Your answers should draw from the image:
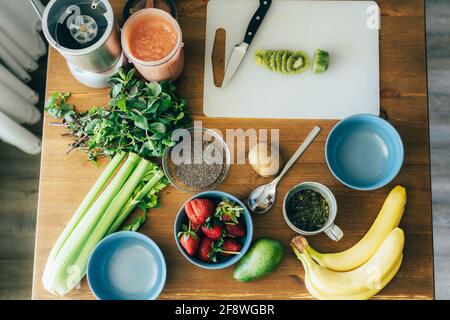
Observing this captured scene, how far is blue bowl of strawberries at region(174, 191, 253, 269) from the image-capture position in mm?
957

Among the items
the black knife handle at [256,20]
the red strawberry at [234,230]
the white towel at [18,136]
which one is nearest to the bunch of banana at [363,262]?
the red strawberry at [234,230]

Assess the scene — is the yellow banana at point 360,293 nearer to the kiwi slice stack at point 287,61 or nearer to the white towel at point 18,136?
the kiwi slice stack at point 287,61

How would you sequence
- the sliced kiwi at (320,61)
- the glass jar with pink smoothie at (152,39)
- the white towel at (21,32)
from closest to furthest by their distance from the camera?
the glass jar with pink smoothie at (152,39), the sliced kiwi at (320,61), the white towel at (21,32)

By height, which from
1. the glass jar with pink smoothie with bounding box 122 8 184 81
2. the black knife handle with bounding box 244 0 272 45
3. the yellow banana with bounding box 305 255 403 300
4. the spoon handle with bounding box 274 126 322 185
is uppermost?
the glass jar with pink smoothie with bounding box 122 8 184 81

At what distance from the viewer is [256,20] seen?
1.08m

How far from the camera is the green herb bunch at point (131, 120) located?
958mm

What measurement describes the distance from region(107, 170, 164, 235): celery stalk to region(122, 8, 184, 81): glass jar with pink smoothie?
0.22 metres

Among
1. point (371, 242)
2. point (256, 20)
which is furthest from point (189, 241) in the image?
point (256, 20)

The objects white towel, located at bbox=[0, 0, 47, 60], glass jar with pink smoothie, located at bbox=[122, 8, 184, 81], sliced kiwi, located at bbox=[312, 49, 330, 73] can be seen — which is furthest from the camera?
white towel, located at bbox=[0, 0, 47, 60]

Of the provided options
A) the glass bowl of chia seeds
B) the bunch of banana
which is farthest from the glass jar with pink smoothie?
the bunch of banana

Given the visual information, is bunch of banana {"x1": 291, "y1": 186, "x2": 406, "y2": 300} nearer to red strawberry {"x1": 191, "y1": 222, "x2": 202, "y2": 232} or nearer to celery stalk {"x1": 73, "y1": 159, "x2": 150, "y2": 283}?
red strawberry {"x1": 191, "y1": 222, "x2": 202, "y2": 232}

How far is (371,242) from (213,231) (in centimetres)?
33

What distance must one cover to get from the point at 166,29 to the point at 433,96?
1.03 meters

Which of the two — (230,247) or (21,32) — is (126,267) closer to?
(230,247)
